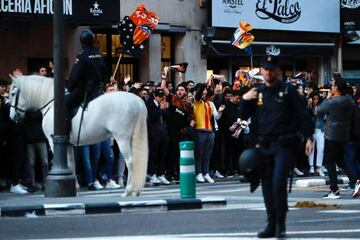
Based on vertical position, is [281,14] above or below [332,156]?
above

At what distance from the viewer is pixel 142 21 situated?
90.2 ft

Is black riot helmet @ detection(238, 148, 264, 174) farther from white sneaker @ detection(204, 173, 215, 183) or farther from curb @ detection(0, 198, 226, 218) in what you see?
white sneaker @ detection(204, 173, 215, 183)

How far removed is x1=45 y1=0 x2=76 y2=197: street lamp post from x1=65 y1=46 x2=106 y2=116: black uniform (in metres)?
0.22

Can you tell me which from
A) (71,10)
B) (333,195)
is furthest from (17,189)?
(71,10)

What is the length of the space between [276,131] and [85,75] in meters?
6.69

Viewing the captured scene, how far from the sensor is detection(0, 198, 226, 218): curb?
54.5ft

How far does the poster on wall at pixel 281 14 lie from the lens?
120 ft

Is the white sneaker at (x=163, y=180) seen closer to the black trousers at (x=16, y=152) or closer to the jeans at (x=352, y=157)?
the black trousers at (x=16, y=152)

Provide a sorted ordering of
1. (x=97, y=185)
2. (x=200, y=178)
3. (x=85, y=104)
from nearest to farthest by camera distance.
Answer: (x=85, y=104)
(x=97, y=185)
(x=200, y=178)

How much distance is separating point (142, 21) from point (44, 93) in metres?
8.04

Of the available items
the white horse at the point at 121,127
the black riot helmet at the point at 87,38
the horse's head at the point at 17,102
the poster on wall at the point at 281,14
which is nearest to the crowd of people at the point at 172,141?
the horse's head at the point at 17,102

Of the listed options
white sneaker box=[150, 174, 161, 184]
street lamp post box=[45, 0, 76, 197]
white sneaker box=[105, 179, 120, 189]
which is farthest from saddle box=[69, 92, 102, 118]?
white sneaker box=[150, 174, 161, 184]

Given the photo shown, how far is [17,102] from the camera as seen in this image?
20.1 m

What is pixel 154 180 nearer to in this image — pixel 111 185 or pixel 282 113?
pixel 111 185
